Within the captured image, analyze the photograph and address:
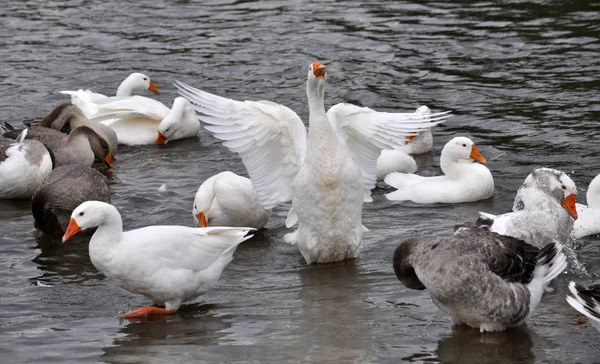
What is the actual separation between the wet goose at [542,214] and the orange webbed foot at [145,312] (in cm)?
287

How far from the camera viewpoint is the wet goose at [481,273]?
25.4 ft

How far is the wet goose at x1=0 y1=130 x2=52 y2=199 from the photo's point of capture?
11945mm

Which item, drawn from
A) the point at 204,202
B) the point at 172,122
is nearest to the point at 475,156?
the point at 204,202

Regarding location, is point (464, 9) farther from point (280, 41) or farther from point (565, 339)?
point (565, 339)

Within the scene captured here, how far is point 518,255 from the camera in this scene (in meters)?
8.03

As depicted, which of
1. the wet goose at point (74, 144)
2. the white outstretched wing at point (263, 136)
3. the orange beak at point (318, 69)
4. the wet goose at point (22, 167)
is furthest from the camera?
the wet goose at point (74, 144)

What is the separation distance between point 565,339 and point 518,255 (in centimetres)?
69

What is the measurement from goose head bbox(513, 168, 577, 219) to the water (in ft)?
1.88

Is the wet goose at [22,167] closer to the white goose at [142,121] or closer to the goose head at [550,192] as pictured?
the white goose at [142,121]

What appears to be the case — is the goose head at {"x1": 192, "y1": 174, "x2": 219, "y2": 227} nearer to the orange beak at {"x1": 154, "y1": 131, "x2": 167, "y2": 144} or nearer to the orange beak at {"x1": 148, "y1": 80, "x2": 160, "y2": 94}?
the orange beak at {"x1": 154, "y1": 131, "x2": 167, "y2": 144}

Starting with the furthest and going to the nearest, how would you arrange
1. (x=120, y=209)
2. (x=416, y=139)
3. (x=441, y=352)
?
(x=416, y=139), (x=120, y=209), (x=441, y=352)

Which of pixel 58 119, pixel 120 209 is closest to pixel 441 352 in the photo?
pixel 120 209

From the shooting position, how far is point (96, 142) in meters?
13.2

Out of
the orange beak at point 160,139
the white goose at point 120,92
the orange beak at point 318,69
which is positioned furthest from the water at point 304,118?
the orange beak at point 318,69
